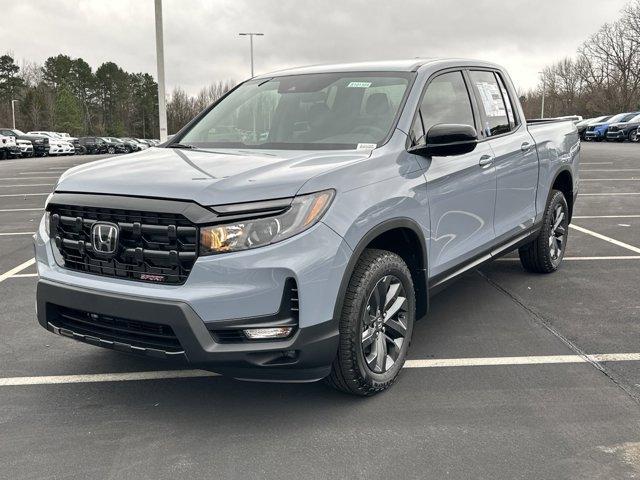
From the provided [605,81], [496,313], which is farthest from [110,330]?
[605,81]

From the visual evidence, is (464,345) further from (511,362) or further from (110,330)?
(110,330)

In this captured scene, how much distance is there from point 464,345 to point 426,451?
1512 millimetres

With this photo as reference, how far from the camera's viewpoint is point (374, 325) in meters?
3.59

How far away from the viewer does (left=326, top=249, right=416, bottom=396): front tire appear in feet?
10.9

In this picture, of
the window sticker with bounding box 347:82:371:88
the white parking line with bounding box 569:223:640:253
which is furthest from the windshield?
the white parking line with bounding box 569:223:640:253

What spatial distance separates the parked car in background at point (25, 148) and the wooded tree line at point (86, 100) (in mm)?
42577

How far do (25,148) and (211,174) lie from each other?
3901 cm

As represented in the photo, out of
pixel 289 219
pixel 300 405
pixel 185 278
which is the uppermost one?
pixel 289 219

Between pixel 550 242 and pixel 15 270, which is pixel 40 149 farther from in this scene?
pixel 550 242

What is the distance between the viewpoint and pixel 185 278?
3.05 m

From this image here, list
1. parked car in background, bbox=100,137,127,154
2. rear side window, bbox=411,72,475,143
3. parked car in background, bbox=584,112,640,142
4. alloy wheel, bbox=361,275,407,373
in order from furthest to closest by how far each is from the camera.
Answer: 1. parked car in background, bbox=100,137,127,154
2. parked car in background, bbox=584,112,640,142
3. rear side window, bbox=411,72,475,143
4. alloy wheel, bbox=361,275,407,373

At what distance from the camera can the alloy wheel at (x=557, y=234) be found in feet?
20.5

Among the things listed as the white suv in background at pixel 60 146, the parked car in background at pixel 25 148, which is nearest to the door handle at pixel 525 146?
the parked car in background at pixel 25 148

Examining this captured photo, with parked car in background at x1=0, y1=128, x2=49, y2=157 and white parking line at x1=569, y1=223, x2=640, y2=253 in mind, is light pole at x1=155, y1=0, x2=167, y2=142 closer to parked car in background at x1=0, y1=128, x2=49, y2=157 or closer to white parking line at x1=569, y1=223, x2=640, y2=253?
white parking line at x1=569, y1=223, x2=640, y2=253
